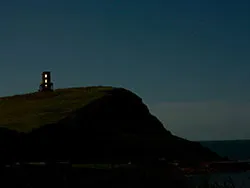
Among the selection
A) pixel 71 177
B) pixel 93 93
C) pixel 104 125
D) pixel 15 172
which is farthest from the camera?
pixel 93 93

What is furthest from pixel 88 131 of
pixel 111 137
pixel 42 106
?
pixel 42 106

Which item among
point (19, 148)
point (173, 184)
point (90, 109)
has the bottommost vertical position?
point (173, 184)

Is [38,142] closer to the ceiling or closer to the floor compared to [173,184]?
closer to the ceiling

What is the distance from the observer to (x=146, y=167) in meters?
48.4

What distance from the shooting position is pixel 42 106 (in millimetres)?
100312

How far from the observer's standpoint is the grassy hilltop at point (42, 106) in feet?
274

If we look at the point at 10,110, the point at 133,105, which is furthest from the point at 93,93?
the point at 10,110

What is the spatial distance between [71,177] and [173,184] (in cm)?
998

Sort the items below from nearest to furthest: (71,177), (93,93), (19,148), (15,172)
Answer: (15,172) < (71,177) < (19,148) < (93,93)

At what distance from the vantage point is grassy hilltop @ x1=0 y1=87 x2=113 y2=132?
83.4 m

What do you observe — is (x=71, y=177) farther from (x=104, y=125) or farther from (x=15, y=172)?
(x=104, y=125)

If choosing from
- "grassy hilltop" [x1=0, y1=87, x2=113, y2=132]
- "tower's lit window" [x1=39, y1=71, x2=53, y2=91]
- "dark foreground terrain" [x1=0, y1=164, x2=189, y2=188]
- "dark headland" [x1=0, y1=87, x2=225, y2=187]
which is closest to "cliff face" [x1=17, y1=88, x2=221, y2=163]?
"dark headland" [x1=0, y1=87, x2=225, y2=187]

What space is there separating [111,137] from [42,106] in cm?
1433

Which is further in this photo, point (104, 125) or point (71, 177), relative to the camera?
point (104, 125)
